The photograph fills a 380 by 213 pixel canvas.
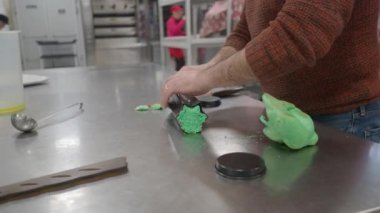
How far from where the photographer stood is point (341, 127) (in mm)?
779

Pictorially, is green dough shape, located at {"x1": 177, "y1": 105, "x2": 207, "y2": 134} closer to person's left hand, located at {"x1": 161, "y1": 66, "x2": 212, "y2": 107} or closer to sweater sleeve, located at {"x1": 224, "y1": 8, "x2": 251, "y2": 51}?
person's left hand, located at {"x1": 161, "y1": 66, "x2": 212, "y2": 107}

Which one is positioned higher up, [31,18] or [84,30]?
[31,18]

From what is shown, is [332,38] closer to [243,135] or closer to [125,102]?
[243,135]

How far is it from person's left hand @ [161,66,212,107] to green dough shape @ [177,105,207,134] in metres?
0.09

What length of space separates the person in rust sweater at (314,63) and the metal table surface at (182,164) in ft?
0.31

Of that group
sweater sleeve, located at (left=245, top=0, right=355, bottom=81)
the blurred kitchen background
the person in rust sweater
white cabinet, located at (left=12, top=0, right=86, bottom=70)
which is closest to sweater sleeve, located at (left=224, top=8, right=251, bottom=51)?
the person in rust sweater

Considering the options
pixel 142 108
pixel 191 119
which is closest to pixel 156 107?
pixel 142 108

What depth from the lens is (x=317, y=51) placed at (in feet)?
1.92

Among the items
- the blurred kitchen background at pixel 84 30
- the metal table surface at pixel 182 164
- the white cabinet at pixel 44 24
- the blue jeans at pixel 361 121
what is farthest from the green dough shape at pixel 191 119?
the white cabinet at pixel 44 24

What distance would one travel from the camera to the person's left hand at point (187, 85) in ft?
2.38

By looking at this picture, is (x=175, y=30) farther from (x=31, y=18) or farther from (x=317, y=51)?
(x=317, y=51)

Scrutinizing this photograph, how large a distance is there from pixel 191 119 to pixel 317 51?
10.0 inches

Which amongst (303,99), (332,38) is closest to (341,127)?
(303,99)

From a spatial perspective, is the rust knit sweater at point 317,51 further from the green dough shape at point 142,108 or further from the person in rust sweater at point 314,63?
the green dough shape at point 142,108
